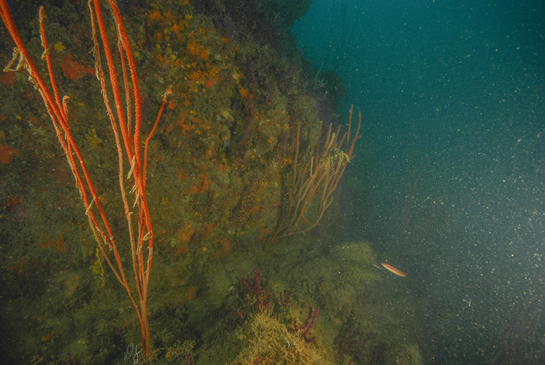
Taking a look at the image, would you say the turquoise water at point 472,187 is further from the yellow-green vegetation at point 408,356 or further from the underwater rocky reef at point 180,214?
the underwater rocky reef at point 180,214

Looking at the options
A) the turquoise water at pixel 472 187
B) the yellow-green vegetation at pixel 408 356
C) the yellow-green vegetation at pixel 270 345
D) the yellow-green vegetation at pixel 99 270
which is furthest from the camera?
the turquoise water at pixel 472 187

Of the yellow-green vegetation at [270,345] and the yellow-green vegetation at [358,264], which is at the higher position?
the yellow-green vegetation at [270,345]

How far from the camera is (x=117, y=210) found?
253 cm

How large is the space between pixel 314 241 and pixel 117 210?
392 centimetres

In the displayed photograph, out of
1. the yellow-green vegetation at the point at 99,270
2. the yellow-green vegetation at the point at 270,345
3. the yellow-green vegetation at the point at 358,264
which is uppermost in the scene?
the yellow-green vegetation at the point at 270,345

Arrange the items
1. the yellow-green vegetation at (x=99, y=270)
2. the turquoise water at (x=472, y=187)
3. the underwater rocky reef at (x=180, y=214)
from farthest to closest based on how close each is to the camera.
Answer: the turquoise water at (x=472, y=187) < the yellow-green vegetation at (x=99, y=270) < the underwater rocky reef at (x=180, y=214)

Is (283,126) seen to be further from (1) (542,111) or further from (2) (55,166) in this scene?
(1) (542,111)

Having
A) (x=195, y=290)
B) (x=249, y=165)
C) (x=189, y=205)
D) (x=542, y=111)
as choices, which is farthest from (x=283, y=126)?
(x=542, y=111)

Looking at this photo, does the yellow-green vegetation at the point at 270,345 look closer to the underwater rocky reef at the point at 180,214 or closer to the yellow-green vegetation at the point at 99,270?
the underwater rocky reef at the point at 180,214

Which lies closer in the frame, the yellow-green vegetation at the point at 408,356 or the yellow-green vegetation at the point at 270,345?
the yellow-green vegetation at the point at 270,345

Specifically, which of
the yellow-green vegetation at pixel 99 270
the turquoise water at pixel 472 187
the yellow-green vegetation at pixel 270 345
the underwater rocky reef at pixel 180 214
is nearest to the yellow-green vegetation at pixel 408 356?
the underwater rocky reef at pixel 180 214

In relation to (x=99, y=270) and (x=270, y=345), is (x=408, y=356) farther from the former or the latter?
(x=99, y=270)

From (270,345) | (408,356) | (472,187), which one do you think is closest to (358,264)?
(408,356)

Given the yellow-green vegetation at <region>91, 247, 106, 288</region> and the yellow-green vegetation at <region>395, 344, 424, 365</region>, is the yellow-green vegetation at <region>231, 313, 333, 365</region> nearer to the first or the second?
the yellow-green vegetation at <region>91, 247, 106, 288</region>
